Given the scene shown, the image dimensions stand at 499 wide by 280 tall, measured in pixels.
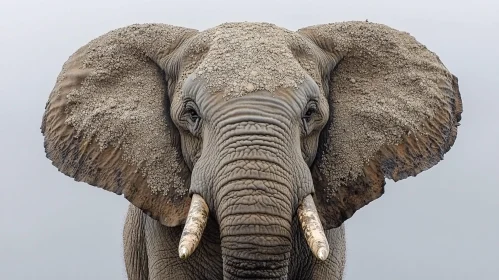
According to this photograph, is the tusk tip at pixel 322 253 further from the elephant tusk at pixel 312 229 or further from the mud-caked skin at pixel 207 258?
the mud-caked skin at pixel 207 258

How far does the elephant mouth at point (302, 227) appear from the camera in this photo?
772 centimetres

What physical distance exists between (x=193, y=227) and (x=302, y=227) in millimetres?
621

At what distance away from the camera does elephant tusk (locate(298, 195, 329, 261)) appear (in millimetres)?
7707

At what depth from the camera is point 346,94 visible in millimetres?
9359

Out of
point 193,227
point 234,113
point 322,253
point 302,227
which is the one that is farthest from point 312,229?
point 234,113

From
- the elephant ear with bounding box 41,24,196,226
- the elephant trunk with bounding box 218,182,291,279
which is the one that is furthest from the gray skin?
the elephant ear with bounding box 41,24,196,226

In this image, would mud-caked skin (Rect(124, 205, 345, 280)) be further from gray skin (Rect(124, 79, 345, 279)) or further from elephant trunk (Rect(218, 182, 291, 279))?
elephant trunk (Rect(218, 182, 291, 279))

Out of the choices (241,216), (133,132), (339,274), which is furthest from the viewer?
(339,274)

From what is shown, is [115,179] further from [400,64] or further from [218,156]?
[400,64]

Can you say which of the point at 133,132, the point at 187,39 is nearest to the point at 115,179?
the point at 133,132

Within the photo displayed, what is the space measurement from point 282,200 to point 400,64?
6.51ft

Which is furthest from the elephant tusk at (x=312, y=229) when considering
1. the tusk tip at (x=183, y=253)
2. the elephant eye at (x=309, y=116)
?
the tusk tip at (x=183, y=253)

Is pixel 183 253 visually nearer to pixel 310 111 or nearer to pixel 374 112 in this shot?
pixel 310 111

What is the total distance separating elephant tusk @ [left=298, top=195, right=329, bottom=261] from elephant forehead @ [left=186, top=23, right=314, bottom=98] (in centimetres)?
72
